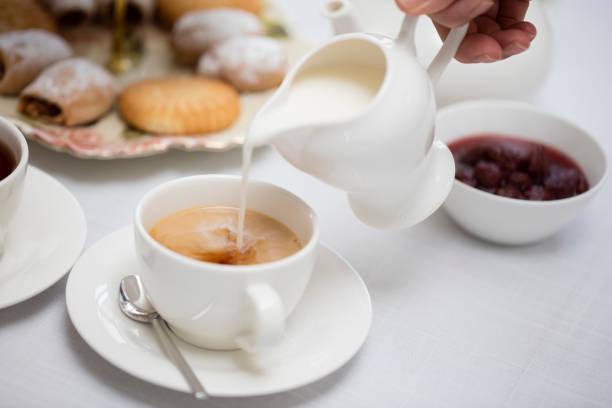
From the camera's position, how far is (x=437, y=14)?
2.34 feet

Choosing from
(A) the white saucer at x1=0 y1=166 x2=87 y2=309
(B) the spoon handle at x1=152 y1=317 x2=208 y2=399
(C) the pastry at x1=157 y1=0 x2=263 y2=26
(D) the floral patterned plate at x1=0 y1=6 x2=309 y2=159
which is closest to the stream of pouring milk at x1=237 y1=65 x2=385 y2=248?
(B) the spoon handle at x1=152 y1=317 x2=208 y2=399

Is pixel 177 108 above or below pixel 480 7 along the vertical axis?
below

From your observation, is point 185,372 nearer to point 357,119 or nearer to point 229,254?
point 229,254

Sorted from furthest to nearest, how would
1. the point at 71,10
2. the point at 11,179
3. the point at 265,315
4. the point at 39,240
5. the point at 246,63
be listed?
the point at 71,10 → the point at 246,63 → the point at 39,240 → the point at 11,179 → the point at 265,315

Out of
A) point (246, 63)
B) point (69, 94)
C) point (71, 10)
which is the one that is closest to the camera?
point (69, 94)

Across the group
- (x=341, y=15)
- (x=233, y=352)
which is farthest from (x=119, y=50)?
(x=233, y=352)

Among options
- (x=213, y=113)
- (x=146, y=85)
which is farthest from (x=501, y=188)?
(x=146, y=85)

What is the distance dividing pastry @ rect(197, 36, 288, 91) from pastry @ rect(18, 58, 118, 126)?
0.67ft

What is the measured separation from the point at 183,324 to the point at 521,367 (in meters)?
0.41

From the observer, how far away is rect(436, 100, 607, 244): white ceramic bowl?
35.6 inches

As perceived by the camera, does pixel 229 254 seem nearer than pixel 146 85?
Yes

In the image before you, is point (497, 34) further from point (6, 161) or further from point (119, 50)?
point (119, 50)

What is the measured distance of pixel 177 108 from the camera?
110 cm

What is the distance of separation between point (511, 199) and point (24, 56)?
85cm
